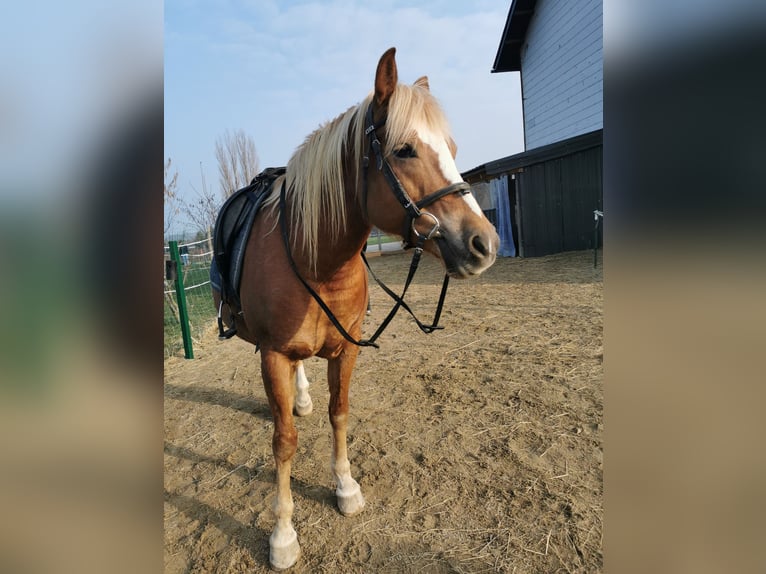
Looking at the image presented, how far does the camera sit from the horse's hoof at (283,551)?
1.99 metres

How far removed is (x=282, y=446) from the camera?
7.14 feet

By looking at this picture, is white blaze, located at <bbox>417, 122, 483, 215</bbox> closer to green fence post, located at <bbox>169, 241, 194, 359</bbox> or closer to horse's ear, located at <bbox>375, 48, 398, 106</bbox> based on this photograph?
horse's ear, located at <bbox>375, 48, 398, 106</bbox>

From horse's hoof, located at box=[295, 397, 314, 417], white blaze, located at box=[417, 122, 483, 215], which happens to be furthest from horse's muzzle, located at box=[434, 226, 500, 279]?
horse's hoof, located at box=[295, 397, 314, 417]

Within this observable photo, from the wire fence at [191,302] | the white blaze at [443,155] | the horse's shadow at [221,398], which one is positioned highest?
the white blaze at [443,155]

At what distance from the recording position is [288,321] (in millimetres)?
2016

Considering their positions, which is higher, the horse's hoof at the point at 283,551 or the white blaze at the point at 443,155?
the white blaze at the point at 443,155

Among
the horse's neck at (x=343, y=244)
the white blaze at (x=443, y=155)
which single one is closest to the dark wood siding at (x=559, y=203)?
the horse's neck at (x=343, y=244)

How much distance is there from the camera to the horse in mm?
1599

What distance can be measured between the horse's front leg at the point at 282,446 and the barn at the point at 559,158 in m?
9.27

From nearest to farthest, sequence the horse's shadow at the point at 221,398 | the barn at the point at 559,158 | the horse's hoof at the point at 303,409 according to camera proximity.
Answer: the horse's hoof at the point at 303,409, the horse's shadow at the point at 221,398, the barn at the point at 559,158

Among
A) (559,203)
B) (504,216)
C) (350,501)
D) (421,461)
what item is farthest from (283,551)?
(504,216)

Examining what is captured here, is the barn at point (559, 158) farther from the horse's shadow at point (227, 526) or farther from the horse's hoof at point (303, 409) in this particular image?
the horse's shadow at point (227, 526)
